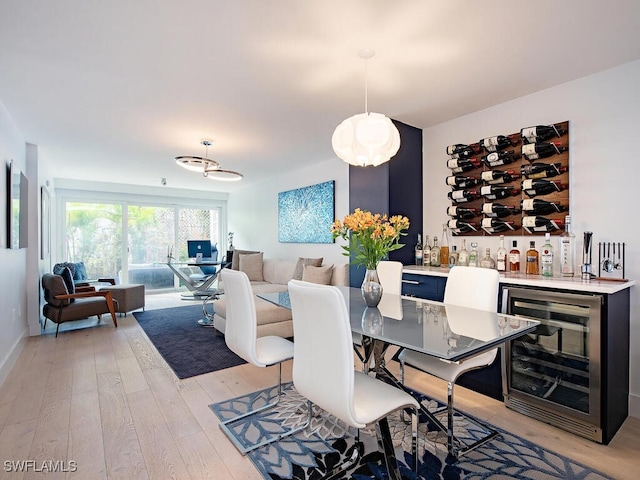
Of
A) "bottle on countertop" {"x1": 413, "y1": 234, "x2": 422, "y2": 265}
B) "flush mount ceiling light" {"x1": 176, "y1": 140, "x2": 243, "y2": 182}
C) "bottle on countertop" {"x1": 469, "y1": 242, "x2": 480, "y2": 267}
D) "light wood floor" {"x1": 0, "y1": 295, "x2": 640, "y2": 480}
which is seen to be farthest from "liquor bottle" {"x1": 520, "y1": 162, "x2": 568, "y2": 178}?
"flush mount ceiling light" {"x1": 176, "y1": 140, "x2": 243, "y2": 182}

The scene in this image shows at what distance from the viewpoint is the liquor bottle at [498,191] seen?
2871 millimetres

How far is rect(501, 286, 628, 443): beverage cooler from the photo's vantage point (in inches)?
77.0

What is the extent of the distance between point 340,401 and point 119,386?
7.26 feet

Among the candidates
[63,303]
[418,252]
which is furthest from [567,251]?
[63,303]

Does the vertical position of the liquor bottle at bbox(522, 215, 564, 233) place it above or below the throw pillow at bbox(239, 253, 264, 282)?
above

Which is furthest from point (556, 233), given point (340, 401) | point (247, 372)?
point (247, 372)

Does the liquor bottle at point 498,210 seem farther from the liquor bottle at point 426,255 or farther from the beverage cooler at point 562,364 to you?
the beverage cooler at point 562,364

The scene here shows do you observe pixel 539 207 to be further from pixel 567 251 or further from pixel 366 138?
pixel 366 138

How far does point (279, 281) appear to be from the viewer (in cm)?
534

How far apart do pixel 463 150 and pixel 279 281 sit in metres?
3.34

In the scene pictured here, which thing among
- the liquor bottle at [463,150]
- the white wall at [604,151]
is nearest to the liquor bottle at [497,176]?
the liquor bottle at [463,150]

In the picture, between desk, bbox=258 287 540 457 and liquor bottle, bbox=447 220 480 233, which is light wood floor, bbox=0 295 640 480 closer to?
desk, bbox=258 287 540 457

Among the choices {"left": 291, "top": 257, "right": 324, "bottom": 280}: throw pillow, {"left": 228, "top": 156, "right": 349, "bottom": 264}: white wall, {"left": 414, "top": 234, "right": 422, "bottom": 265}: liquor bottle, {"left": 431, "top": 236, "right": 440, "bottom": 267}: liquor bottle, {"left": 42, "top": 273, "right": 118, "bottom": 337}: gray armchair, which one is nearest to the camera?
{"left": 431, "top": 236, "right": 440, "bottom": 267}: liquor bottle

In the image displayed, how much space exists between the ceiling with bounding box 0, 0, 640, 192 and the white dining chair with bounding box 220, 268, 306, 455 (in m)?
1.43
